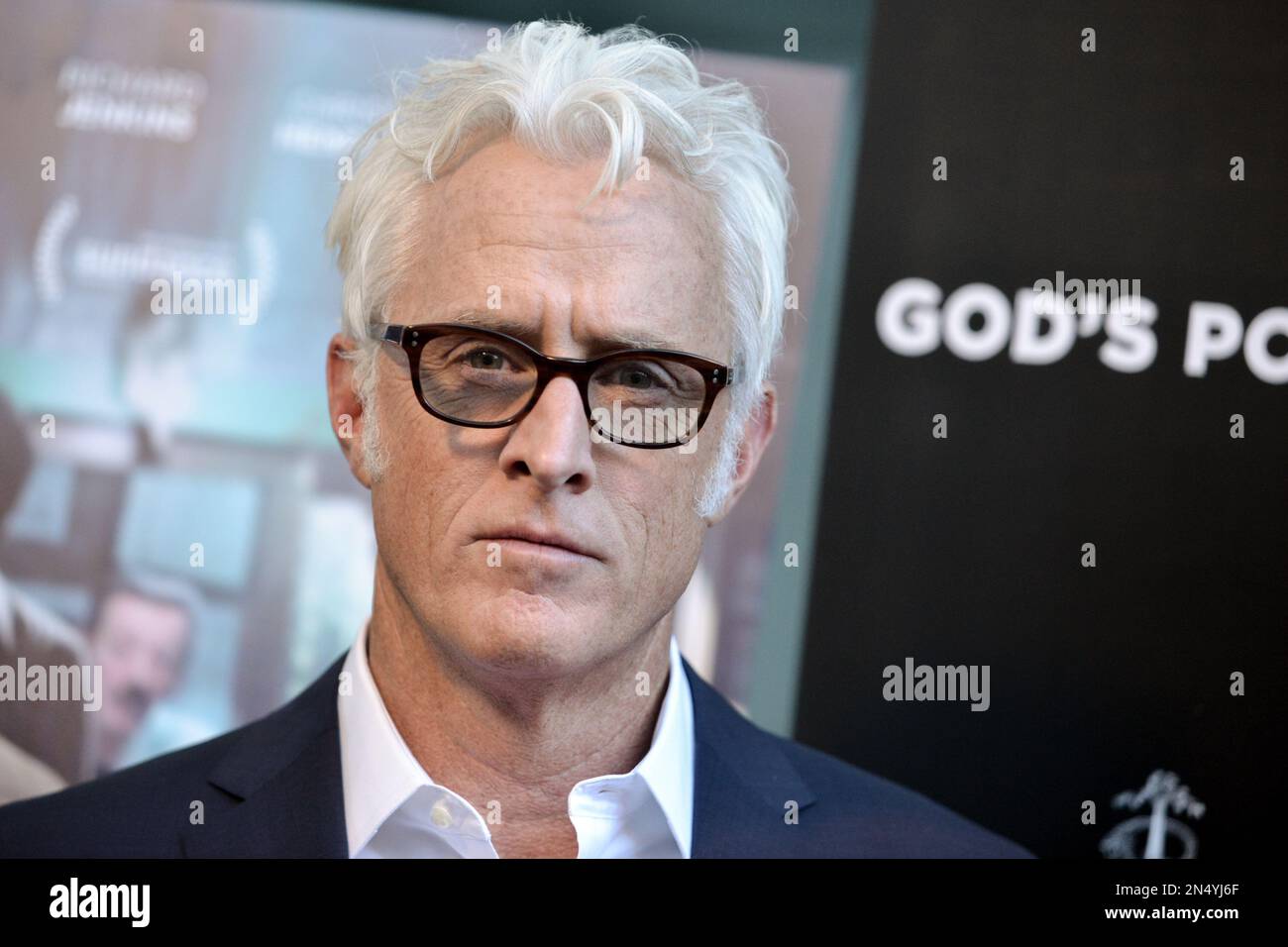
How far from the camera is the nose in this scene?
1604 millimetres

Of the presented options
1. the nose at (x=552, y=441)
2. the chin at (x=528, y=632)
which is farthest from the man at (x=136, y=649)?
the nose at (x=552, y=441)

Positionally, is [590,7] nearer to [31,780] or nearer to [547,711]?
[547,711]

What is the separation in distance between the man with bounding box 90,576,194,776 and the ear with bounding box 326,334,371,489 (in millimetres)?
727

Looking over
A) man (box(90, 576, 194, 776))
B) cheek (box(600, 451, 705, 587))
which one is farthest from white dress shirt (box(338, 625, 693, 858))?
man (box(90, 576, 194, 776))

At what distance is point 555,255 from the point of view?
1.66 meters

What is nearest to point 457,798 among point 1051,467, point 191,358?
point 191,358

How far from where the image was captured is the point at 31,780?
2.28 meters

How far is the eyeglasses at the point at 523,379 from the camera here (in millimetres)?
1632

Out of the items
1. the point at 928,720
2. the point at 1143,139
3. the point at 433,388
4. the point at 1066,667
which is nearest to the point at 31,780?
the point at 433,388

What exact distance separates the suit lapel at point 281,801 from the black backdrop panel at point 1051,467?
0.98m

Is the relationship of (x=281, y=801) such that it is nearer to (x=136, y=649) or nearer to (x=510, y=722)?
(x=510, y=722)

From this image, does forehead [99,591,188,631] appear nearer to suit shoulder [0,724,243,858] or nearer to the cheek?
suit shoulder [0,724,243,858]

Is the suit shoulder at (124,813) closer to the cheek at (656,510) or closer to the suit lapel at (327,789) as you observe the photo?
the suit lapel at (327,789)

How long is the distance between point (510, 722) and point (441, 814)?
0.16 m
